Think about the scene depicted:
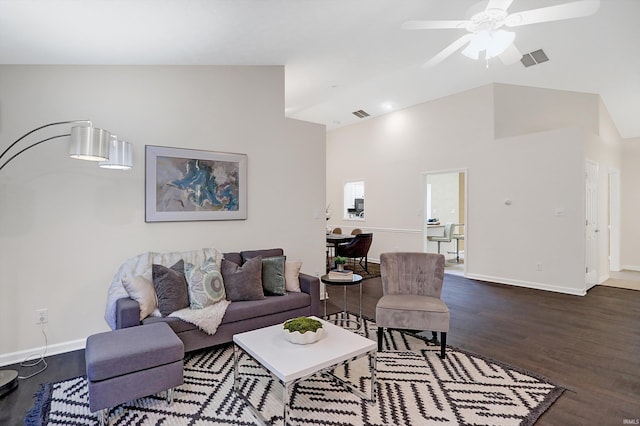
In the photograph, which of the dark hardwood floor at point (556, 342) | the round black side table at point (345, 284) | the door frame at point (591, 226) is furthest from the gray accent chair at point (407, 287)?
the door frame at point (591, 226)

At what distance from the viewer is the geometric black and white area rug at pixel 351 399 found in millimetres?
2076

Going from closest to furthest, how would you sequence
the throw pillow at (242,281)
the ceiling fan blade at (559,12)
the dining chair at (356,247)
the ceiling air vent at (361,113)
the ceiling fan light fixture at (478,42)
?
the ceiling fan blade at (559,12) → the ceiling fan light fixture at (478,42) → the throw pillow at (242,281) → the dining chair at (356,247) → the ceiling air vent at (361,113)

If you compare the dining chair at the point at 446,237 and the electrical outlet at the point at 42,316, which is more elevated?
the dining chair at the point at 446,237

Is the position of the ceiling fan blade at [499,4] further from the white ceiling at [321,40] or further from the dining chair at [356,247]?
the dining chair at [356,247]

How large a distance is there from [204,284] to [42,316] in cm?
149

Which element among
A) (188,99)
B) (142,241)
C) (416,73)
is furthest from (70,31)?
(416,73)

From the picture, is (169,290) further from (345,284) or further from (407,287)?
(407,287)

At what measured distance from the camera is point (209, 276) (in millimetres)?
3084

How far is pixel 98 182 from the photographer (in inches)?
126

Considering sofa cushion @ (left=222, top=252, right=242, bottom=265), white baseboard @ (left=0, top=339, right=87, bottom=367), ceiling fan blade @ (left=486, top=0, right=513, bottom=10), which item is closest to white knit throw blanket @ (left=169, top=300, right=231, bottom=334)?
sofa cushion @ (left=222, top=252, right=242, bottom=265)

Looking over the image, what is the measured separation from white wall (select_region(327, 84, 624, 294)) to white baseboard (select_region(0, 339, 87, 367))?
19.5 feet

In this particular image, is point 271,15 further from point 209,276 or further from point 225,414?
point 225,414

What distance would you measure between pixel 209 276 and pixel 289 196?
1.77m

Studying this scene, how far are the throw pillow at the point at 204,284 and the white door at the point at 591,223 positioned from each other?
5.47 meters
